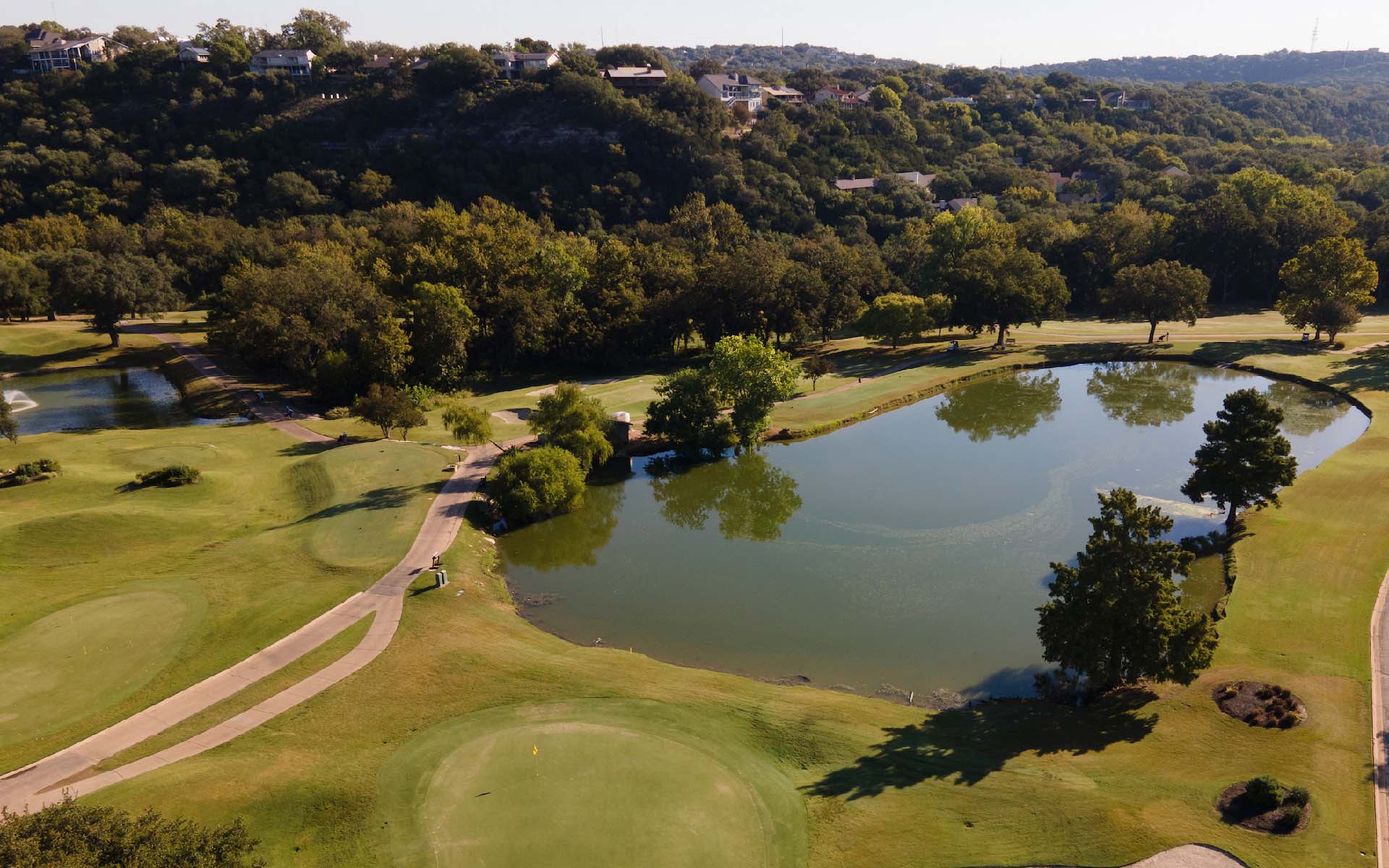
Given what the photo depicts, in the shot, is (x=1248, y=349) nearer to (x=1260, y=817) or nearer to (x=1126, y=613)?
(x=1126, y=613)

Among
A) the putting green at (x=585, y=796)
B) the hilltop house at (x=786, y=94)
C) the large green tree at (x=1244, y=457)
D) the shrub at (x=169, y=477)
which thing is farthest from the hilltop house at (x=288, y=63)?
the large green tree at (x=1244, y=457)

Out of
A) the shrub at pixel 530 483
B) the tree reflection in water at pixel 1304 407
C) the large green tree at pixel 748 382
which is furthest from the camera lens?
the tree reflection in water at pixel 1304 407

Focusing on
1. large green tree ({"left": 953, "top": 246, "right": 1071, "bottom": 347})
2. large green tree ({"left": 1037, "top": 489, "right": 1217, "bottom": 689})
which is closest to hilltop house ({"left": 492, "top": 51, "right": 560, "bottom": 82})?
large green tree ({"left": 953, "top": 246, "right": 1071, "bottom": 347})

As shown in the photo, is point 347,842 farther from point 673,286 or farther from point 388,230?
point 388,230

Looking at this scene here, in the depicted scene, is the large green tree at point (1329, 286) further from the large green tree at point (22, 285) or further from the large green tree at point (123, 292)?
the large green tree at point (22, 285)

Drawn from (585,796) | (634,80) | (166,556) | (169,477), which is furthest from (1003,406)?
(634,80)

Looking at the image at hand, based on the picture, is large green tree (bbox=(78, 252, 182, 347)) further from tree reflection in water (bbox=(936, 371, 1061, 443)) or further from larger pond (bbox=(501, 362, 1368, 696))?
tree reflection in water (bbox=(936, 371, 1061, 443))

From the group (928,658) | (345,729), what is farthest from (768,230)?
(345,729)
